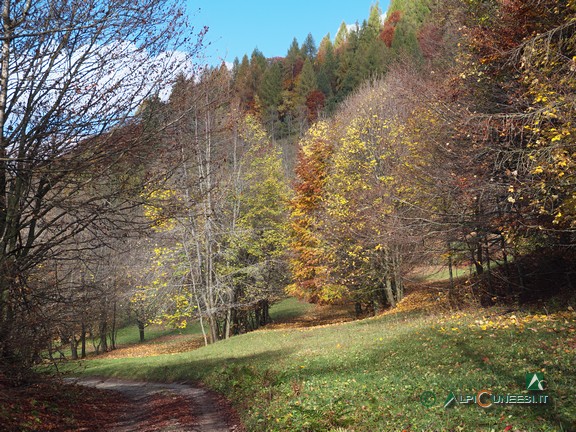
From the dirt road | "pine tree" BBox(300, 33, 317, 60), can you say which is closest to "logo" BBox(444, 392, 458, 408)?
the dirt road

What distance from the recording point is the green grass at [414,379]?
5422 mm

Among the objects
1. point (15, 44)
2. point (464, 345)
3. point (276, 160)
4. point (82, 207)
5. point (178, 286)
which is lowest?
point (464, 345)

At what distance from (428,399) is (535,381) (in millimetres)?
1334

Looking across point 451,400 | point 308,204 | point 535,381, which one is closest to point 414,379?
point 451,400

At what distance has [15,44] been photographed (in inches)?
302

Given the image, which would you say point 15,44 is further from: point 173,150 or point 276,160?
point 276,160

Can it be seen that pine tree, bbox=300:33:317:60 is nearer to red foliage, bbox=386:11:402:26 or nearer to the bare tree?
red foliage, bbox=386:11:402:26

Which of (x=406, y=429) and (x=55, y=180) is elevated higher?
(x=55, y=180)

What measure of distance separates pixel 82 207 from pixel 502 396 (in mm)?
6803

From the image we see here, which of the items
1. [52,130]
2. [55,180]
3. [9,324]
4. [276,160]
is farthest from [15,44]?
[276,160]

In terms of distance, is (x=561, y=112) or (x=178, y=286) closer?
(x=561, y=112)

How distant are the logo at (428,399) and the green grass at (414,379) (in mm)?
72

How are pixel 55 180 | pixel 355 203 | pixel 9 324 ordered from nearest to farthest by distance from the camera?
pixel 55 180, pixel 9 324, pixel 355 203

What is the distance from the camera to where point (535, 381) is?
5844mm
